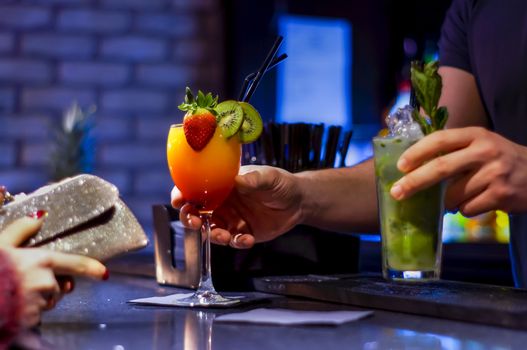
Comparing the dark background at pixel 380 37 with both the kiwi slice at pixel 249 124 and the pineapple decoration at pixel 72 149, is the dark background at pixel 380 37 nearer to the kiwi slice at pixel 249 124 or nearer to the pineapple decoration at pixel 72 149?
the pineapple decoration at pixel 72 149

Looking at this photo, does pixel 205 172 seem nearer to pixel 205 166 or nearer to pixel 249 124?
pixel 205 166

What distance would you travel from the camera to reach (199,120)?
147 cm

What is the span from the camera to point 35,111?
3945 mm

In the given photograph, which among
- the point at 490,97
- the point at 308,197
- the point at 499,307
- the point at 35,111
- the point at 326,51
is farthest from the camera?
the point at 326,51

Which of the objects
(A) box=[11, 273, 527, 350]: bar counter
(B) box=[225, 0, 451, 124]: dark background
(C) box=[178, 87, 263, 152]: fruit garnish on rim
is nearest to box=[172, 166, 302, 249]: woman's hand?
(C) box=[178, 87, 263, 152]: fruit garnish on rim

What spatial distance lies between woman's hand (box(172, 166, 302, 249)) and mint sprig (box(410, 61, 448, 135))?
0.34 metres

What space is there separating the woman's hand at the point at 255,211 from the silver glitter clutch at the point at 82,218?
34 cm

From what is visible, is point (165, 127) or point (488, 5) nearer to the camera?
point (488, 5)

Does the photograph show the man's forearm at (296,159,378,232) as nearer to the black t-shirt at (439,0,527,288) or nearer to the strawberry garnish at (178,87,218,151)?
the strawberry garnish at (178,87,218,151)

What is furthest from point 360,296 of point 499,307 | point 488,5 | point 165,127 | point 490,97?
point 165,127

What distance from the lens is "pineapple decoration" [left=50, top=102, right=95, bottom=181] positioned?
378 centimetres

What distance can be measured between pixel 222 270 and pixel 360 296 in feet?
1.41

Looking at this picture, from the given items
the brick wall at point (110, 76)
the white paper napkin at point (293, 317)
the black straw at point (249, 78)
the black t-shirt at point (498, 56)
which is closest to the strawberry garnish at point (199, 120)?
the black straw at point (249, 78)

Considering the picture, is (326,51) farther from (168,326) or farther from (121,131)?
(168,326)
